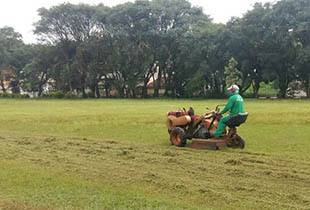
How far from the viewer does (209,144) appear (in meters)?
11.5

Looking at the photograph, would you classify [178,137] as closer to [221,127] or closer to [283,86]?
[221,127]

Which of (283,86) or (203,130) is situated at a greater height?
(283,86)

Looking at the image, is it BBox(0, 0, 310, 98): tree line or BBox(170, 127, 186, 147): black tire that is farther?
BBox(0, 0, 310, 98): tree line

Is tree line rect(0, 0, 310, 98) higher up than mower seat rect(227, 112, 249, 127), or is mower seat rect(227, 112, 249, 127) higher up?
tree line rect(0, 0, 310, 98)

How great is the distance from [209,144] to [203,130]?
2.54 ft

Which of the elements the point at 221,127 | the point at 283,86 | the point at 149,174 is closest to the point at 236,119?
the point at 221,127

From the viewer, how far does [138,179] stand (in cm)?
803

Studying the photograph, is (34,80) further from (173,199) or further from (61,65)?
(173,199)

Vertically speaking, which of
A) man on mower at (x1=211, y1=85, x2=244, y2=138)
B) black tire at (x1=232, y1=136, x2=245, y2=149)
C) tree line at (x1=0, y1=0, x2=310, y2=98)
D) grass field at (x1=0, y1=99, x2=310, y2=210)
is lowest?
grass field at (x1=0, y1=99, x2=310, y2=210)

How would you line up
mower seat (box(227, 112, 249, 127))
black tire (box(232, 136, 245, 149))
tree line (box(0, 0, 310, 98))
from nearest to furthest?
mower seat (box(227, 112, 249, 127))
black tire (box(232, 136, 245, 149))
tree line (box(0, 0, 310, 98))

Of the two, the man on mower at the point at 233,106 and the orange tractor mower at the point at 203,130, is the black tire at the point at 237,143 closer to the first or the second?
the orange tractor mower at the point at 203,130

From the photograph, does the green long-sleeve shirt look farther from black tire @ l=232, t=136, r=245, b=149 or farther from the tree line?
the tree line

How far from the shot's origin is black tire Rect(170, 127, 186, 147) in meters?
12.3

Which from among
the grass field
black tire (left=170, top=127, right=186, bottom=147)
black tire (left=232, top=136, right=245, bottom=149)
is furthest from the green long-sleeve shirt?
black tire (left=170, top=127, right=186, bottom=147)
